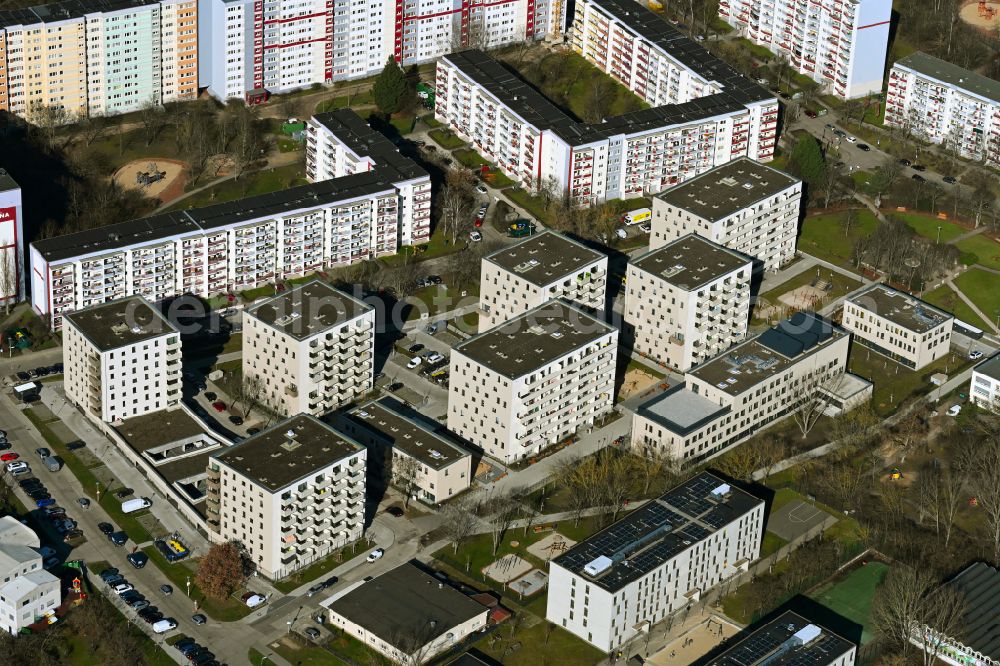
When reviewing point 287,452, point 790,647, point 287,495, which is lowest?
point 790,647

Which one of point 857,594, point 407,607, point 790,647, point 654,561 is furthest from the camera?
point 857,594

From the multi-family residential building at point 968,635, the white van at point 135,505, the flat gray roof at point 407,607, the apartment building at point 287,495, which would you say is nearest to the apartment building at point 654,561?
the flat gray roof at point 407,607

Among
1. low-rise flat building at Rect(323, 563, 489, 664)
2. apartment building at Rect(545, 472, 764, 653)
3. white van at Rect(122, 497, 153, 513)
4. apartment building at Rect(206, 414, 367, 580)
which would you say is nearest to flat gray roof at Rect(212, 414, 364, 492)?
apartment building at Rect(206, 414, 367, 580)

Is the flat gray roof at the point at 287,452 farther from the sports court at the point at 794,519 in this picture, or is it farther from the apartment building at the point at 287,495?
the sports court at the point at 794,519

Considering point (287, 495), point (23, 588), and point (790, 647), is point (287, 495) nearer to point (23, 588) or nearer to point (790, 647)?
point (23, 588)

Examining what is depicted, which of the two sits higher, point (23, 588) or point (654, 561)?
point (654, 561)

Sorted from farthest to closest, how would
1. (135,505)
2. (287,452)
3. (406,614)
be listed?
(135,505)
(287,452)
(406,614)

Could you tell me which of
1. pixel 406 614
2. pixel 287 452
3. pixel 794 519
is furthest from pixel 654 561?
pixel 287 452

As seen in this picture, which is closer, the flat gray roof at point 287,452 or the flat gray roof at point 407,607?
the flat gray roof at point 407,607
